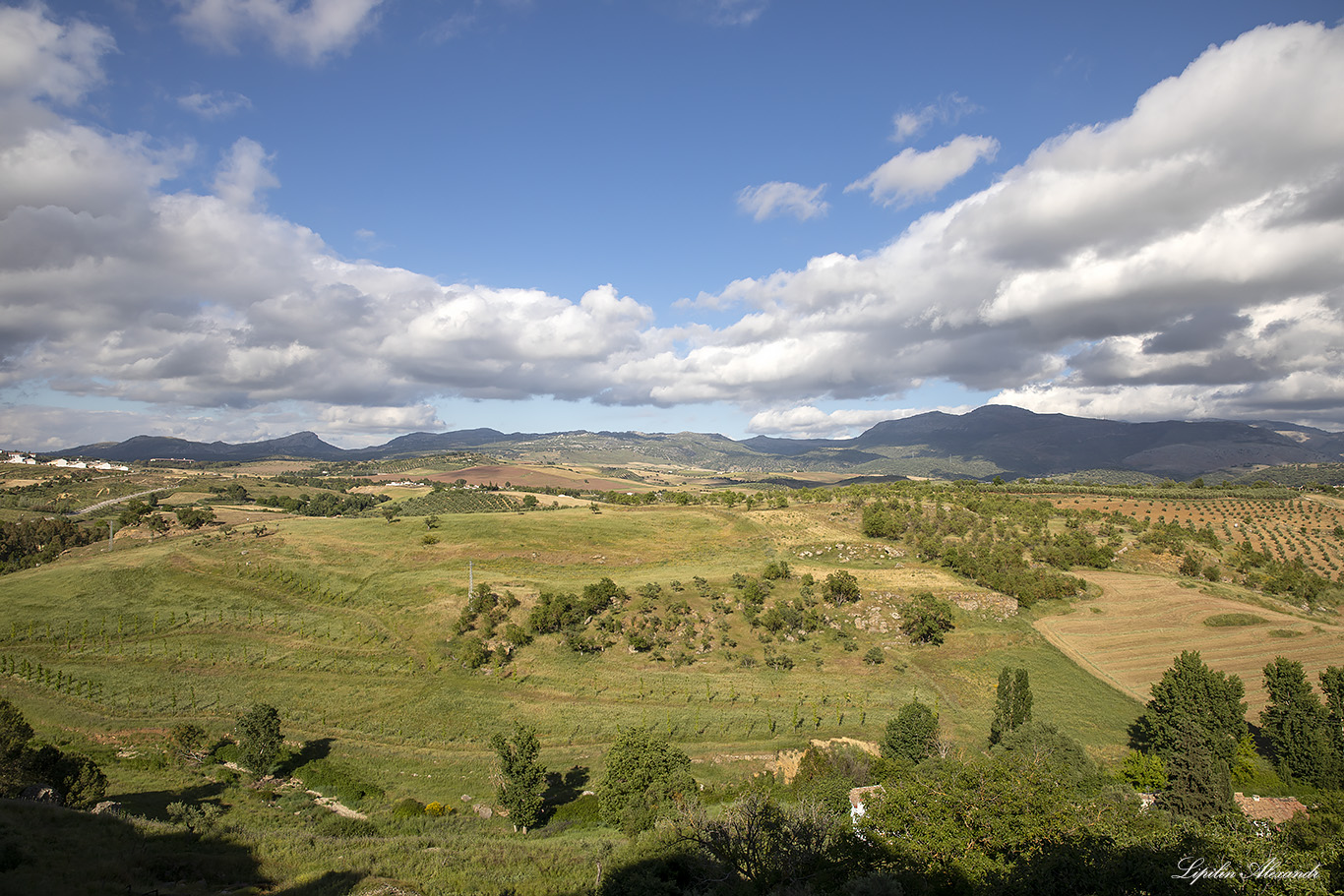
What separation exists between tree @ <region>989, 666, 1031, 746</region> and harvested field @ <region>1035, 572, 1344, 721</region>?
15151 mm

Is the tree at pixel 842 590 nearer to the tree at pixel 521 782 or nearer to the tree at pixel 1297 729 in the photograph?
the tree at pixel 1297 729

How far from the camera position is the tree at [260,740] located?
132ft

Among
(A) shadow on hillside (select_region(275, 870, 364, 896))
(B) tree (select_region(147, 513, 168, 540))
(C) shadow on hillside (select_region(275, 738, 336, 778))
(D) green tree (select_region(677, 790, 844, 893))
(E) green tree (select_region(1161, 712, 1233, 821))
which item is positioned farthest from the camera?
(B) tree (select_region(147, 513, 168, 540))

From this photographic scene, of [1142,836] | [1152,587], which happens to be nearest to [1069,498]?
[1152,587]

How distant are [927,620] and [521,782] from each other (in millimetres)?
50288

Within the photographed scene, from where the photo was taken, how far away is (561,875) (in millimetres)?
24516

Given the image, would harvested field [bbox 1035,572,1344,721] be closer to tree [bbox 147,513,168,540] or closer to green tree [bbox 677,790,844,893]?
green tree [bbox 677,790,844,893]

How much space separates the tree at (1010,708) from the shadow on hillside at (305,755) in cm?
5555

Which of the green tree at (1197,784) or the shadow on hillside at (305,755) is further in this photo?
the shadow on hillside at (305,755)

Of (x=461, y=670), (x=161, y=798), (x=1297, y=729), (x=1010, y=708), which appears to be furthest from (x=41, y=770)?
(x=1297, y=729)

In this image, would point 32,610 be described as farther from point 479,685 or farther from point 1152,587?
point 1152,587

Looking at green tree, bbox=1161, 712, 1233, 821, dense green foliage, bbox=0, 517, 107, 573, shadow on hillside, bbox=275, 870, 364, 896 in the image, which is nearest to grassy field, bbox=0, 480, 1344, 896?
shadow on hillside, bbox=275, 870, 364, 896

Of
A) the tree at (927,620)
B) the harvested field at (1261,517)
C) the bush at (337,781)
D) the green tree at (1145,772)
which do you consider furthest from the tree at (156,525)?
the harvested field at (1261,517)

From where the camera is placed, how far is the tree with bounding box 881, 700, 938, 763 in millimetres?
41219
